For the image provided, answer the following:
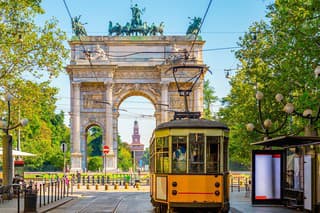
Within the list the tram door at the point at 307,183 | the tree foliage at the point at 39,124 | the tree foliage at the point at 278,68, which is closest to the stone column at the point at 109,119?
the tree foliage at the point at 39,124

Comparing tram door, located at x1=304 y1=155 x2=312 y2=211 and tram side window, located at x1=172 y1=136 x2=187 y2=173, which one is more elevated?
tram side window, located at x1=172 y1=136 x2=187 y2=173

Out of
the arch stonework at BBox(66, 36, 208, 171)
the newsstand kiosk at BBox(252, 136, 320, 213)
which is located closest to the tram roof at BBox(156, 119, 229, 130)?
the newsstand kiosk at BBox(252, 136, 320, 213)

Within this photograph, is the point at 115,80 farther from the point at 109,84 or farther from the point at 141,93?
the point at 141,93

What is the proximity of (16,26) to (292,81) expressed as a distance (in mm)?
11713

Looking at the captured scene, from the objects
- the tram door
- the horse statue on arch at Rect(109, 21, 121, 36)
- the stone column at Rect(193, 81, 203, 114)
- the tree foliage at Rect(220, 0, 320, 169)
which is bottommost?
the tram door

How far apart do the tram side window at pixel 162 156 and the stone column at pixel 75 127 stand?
57.9m

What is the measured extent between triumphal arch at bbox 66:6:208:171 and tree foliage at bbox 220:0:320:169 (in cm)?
3514

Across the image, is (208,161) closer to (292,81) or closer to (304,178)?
(304,178)

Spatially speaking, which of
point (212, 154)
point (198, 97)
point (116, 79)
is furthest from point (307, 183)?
point (116, 79)

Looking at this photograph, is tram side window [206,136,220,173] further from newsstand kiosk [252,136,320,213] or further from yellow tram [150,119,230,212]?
newsstand kiosk [252,136,320,213]

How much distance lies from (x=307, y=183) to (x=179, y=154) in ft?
13.5

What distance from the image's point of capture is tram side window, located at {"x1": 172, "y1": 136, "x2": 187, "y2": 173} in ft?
64.9

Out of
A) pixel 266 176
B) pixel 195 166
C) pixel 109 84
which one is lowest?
pixel 266 176

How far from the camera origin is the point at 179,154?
19.9 metres
